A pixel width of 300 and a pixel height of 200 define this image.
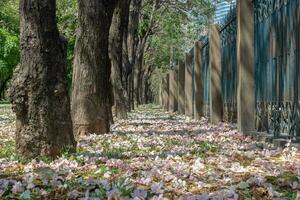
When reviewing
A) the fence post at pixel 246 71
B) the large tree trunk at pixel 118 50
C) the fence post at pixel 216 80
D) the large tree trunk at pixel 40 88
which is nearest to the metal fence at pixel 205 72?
the fence post at pixel 216 80

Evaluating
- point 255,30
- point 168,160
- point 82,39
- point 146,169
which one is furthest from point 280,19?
point 82,39

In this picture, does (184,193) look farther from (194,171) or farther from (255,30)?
(255,30)

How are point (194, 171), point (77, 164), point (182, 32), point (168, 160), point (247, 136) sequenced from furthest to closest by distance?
point (182, 32) → point (247, 136) → point (168, 160) → point (77, 164) → point (194, 171)

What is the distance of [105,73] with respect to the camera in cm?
1196

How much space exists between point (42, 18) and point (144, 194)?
3.24 m

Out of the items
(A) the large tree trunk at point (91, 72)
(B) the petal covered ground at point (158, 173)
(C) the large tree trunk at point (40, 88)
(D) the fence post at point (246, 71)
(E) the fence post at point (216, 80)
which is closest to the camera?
(B) the petal covered ground at point (158, 173)

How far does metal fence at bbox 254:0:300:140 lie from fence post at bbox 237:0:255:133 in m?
0.10

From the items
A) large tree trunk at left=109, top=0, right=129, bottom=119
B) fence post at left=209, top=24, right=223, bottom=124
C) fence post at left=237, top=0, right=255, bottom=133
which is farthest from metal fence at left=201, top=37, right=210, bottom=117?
fence post at left=237, top=0, right=255, bottom=133

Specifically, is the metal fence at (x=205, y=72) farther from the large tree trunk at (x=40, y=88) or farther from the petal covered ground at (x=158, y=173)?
the large tree trunk at (x=40, y=88)

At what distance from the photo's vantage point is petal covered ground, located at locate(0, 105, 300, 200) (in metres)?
4.68

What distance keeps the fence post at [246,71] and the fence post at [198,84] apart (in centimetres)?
753

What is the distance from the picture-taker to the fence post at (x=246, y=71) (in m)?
10.2

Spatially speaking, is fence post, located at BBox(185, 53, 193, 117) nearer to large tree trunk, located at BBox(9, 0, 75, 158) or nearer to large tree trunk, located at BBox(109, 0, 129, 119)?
large tree trunk, located at BBox(109, 0, 129, 119)

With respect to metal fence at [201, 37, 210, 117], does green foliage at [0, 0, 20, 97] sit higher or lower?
higher
